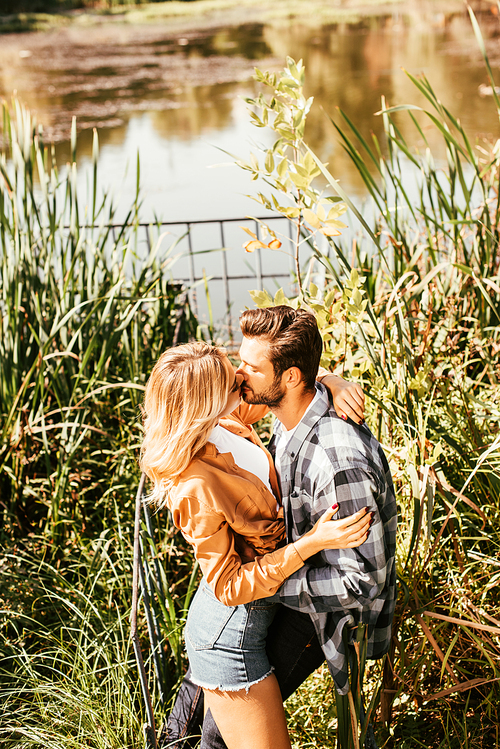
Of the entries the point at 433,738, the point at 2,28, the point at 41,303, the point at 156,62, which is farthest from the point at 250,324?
the point at 2,28

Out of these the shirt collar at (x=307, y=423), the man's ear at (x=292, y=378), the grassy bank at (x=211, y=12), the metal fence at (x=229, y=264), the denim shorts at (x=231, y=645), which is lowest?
the metal fence at (x=229, y=264)

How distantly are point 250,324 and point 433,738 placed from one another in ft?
4.32

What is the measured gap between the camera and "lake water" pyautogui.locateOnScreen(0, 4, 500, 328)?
785 cm

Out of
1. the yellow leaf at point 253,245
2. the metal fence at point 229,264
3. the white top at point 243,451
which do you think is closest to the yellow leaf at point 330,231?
the yellow leaf at point 253,245

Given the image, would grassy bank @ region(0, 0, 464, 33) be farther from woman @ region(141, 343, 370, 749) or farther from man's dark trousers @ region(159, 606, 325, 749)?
man's dark trousers @ region(159, 606, 325, 749)

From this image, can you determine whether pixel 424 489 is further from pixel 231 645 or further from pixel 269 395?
pixel 231 645

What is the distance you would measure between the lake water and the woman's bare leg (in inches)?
88.3

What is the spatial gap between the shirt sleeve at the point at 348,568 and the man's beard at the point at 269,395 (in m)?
0.25

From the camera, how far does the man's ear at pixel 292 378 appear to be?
140 centimetres

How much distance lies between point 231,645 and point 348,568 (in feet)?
1.19

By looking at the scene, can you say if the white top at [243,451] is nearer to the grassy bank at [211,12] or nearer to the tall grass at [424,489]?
the tall grass at [424,489]

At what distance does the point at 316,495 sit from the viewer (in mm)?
1354

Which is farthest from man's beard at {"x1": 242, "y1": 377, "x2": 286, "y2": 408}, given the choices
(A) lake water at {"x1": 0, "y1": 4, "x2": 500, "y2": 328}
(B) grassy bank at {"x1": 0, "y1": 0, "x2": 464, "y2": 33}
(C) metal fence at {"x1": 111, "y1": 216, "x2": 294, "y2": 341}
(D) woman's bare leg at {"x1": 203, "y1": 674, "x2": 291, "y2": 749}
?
(B) grassy bank at {"x1": 0, "y1": 0, "x2": 464, "y2": 33}

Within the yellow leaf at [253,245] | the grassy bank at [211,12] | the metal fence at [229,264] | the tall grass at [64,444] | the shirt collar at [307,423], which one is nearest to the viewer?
the shirt collar at [307,423]
